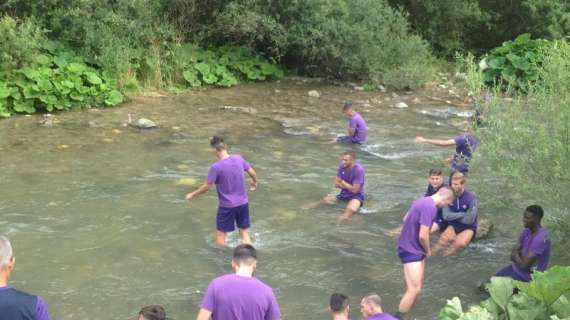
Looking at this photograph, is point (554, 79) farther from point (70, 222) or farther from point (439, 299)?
point (70, 222)

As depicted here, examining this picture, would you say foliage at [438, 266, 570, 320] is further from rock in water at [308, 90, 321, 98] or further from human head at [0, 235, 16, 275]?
rock in water at [308, 90, 321, 98]

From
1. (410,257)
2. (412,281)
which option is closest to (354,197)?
(410,257)

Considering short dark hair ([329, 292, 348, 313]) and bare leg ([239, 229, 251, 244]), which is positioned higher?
short dark hair ([329, 292, 348, 313])

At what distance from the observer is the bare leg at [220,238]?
31.1 feet

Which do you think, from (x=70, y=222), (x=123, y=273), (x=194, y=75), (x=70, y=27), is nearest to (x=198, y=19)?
(x=194, y=75)

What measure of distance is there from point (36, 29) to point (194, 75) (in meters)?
4.92

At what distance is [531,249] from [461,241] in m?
2.19

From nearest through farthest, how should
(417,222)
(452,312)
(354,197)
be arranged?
(452,312), (417,222), (354,197)

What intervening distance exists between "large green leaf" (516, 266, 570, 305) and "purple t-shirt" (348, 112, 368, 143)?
9469 millimetres

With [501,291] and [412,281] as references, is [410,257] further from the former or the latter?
[501,291]

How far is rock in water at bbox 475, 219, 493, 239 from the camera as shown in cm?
1012

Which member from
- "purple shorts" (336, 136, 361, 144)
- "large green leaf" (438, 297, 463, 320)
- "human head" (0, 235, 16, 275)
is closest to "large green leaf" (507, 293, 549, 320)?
"large green leaf" (438, 297, 463, 320)

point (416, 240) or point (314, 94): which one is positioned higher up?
point (416, 240)

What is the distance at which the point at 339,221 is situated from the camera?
10.8 meters
